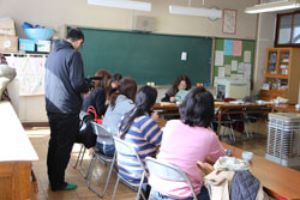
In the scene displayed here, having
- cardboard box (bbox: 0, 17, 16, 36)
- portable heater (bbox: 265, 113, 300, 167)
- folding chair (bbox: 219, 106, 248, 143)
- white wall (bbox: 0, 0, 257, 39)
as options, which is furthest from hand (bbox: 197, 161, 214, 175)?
white wall (bbox: 0, 0, 257, 39)

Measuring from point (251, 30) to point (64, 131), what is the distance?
6401 mm

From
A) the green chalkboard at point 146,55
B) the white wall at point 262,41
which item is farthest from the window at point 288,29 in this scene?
the green chalkboard at point 146,55

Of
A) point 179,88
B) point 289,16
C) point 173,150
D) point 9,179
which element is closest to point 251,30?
point 289,16

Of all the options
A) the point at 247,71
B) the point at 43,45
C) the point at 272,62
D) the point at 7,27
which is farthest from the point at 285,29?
the point at 7,27

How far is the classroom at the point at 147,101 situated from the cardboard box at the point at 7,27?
0.02 metres

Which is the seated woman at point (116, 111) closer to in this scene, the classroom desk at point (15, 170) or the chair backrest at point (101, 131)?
Result: the chair backrest at point (101, 131)

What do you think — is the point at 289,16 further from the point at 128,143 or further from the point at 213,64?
the point at 128,143

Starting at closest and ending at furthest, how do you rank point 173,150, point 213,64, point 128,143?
point 173,150
point 128,143
point 213,64

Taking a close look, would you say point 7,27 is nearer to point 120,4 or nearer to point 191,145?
point 120,4

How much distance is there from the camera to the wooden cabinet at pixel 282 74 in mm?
7996

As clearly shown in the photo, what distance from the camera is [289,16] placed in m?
8.37

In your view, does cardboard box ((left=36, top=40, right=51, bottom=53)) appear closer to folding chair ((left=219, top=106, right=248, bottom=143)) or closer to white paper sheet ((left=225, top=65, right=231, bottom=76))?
folding chair ((left=219, top=106, right=248, bottom=143))

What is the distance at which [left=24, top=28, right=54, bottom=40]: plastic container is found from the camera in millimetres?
6219

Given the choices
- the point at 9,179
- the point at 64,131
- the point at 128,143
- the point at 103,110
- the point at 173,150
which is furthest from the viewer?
the point at 103,110
